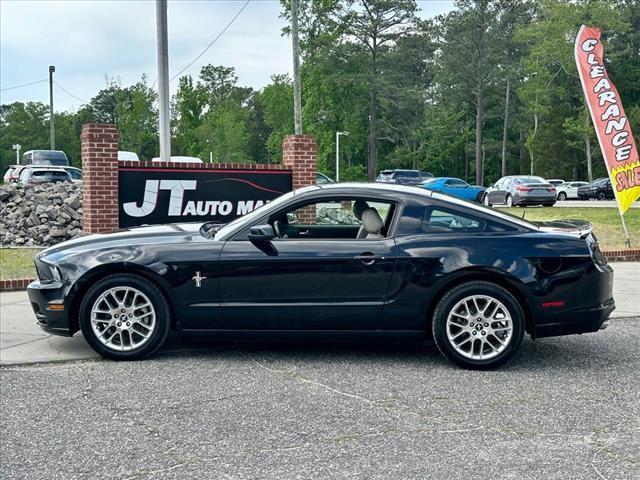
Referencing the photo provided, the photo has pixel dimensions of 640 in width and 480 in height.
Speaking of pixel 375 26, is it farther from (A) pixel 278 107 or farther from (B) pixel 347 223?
(B) pixel 347 223

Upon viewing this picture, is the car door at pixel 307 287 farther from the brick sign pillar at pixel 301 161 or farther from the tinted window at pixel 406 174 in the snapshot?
the tinted window at pixel 406 174

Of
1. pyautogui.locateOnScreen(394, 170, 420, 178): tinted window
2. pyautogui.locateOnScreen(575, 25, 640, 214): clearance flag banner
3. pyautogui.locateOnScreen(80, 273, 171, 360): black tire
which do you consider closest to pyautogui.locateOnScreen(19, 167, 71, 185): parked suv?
pyautogui.locateOnScreen(575, 25, 640, 214): clearance flag banner

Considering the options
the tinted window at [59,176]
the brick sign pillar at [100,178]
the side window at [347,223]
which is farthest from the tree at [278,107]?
the side window at [347,223]

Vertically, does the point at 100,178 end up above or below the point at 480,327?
above

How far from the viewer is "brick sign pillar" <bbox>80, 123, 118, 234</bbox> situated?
1151 centimetres

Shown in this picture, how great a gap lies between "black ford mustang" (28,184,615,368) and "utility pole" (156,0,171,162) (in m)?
7.87

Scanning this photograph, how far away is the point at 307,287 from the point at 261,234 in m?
0.56

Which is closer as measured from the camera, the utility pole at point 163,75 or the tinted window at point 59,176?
the utility pole at point 163,75

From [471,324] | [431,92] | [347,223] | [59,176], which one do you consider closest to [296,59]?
[59,176]

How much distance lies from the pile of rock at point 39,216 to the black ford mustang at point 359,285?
29.4 feet

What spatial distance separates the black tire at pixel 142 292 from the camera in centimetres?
590

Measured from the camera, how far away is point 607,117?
13016 millimetres

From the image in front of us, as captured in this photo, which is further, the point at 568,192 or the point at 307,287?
the point at 568,192

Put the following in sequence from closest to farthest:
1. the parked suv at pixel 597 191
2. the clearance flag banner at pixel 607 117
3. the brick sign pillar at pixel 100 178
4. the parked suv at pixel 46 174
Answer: the brick sign pillar at pixel 100 178
the clearance flag banner at pixel 607 117
the parked suv at pixel 46 174
the parked suv at pixel 597 191
